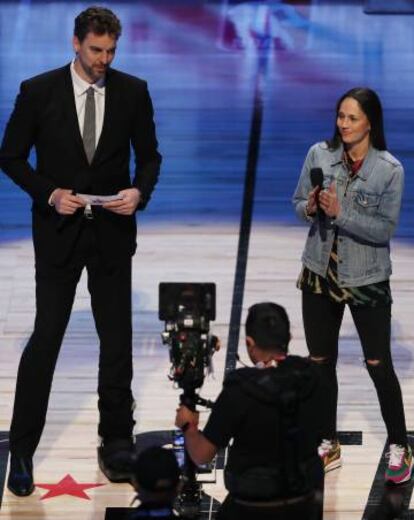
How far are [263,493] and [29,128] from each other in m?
2.07

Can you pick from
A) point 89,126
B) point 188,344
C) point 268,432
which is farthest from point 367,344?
point 268,432

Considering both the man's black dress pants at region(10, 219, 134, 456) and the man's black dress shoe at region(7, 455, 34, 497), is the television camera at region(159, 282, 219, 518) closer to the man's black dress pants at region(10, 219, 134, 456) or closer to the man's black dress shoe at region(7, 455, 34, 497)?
the man's black dress pants at region(10, 219, 134, 456)

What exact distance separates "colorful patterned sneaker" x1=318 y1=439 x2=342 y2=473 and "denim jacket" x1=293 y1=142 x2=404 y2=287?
76cm

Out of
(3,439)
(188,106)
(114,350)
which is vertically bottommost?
(3,439)

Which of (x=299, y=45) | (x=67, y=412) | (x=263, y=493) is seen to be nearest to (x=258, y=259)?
(x=67, y=412)

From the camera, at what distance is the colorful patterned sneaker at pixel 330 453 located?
7.08 meters

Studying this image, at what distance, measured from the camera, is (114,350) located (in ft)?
22.9

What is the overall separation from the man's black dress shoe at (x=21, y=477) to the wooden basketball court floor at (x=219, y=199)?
46mm

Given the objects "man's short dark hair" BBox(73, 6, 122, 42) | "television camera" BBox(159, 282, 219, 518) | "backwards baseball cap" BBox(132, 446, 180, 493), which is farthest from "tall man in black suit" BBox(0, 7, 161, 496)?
"backwards baseball cap" BBox(132, 446, 180, 493)

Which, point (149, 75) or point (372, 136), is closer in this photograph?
point (372, 136)

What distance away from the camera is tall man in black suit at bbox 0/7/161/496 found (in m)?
6.68

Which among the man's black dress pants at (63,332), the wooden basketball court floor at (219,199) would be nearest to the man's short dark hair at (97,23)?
the man's black dress pants at (63,332)

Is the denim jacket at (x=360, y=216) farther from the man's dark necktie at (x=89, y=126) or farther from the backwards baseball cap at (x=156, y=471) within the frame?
the backwards baseball cap at (x=156, y=471)

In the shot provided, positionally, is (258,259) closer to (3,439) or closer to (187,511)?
(3,439)
